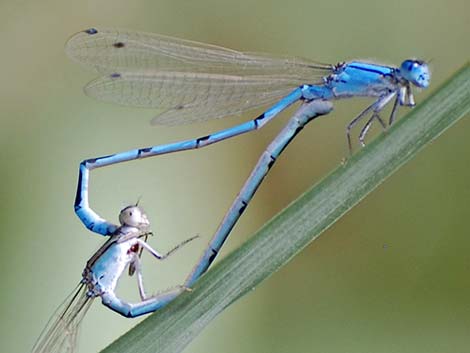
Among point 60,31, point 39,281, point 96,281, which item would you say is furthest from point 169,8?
point 96,281

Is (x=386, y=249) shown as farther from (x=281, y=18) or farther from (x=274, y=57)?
(x=281, y=18)

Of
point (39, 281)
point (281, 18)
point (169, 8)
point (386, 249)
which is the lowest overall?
point (386, 249)

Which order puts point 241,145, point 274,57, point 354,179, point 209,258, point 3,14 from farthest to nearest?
point 3,14
point 241,145
point 274,57
point 209,258
point 354,179

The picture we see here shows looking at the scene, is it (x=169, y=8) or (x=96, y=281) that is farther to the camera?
(x=169, y=8)

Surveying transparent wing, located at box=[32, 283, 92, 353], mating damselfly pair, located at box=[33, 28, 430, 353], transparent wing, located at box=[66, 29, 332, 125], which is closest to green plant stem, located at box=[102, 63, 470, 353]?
transparent wing, located at box=[32, 283, 92, 353]

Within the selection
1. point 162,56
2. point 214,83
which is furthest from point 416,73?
point 162,56

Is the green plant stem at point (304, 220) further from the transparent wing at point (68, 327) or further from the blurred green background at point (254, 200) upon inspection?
the blurred green background at point (254, 200)

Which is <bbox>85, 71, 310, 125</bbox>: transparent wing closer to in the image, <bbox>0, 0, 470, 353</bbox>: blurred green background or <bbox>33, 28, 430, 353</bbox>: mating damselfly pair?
<bbox>33, 28, 430, 353</bbox>: mating damselfly pair
